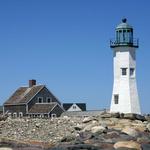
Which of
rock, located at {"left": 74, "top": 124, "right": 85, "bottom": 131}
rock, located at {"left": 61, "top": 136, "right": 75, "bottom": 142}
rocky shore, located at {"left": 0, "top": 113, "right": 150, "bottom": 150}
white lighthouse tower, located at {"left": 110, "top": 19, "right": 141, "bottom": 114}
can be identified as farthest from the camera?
white lighthouse tower, located at {"left": 110, "top": 19, "right": 141, "bottom": 114}

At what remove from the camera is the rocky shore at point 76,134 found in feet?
65.2

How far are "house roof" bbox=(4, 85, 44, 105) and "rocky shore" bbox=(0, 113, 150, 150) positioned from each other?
800 inches

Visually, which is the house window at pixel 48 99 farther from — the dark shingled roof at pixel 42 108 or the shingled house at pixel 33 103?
the dark shingled roof at pixel 42 108

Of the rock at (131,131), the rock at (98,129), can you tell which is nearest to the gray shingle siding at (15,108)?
the rock at (98,129)

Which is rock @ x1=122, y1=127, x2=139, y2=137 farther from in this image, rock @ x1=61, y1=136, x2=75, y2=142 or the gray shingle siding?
the gray shingle siding

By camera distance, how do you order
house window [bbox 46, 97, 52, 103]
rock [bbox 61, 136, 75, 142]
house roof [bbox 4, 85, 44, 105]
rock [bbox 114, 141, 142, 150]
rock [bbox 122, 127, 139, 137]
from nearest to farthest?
1. rock [bbox 114, 141, 142, 150]
2. rock [bbox 61, 136, 75, 142]
3. rock [bbox 122, 127, 139, 137]
4. house roof [bbox 4, 85, 44, 105]
5. house window [bbox 46, 97, 52, 103]

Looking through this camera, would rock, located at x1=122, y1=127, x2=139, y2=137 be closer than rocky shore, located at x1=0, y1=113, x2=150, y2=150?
A: No

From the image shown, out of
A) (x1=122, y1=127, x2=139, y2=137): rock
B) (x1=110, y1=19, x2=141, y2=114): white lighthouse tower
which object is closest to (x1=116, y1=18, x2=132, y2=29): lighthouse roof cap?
(x1=110, y1=19, x2=141, y2=114): white lighthouse tower

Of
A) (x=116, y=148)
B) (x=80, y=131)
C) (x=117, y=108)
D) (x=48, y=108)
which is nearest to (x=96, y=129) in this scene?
(x=80, y=131)

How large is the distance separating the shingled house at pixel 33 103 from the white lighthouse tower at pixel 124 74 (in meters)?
9.91

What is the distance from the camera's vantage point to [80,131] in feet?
84.2

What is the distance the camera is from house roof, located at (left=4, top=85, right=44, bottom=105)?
49.3 meters

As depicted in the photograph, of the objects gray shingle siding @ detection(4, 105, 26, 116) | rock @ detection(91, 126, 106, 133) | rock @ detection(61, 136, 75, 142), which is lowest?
gray shingle siding @ detection(4, 105, 26, 116)

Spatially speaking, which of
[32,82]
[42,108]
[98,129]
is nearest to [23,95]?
[32,82]
